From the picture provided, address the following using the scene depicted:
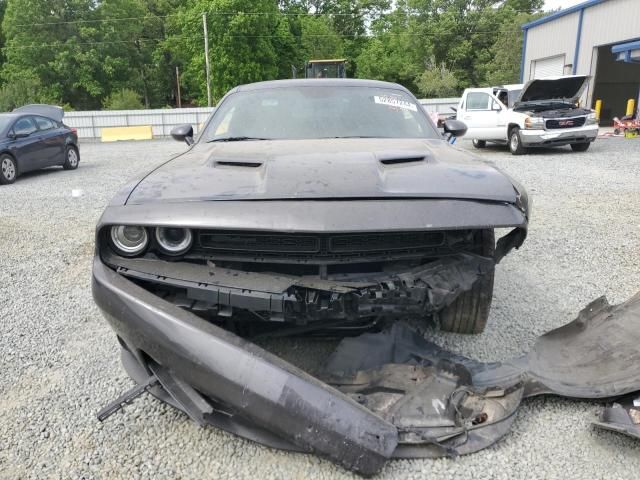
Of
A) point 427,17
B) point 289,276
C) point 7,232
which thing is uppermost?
point 427,17

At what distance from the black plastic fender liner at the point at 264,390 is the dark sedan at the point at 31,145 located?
947 centimetres

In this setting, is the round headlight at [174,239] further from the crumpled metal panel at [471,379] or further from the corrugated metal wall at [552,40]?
the corrugated metal wall at [552,40]

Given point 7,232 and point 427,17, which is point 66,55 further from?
point 7,232

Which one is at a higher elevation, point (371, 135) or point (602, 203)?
point (371, 135)

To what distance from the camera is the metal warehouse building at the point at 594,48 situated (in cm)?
1938

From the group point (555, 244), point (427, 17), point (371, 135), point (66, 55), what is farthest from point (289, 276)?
point (427, 17)

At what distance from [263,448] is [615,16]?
941 inches

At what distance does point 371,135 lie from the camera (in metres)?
3.20

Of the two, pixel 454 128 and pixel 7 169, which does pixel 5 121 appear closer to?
Result: pixel 7 169

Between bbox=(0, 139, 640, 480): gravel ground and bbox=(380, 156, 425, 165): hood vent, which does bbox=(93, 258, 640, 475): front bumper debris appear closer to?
bbox=(0, 139, 640, 480): gravel ground

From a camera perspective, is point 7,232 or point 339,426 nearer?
point 339,426

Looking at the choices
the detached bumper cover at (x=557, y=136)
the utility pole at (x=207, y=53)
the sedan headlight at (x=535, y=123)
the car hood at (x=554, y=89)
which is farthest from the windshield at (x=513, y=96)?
the utility pole at (x=207, y=53)

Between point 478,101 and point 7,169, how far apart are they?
11.1 meters

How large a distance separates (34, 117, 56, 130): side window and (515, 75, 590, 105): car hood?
10950 mm
